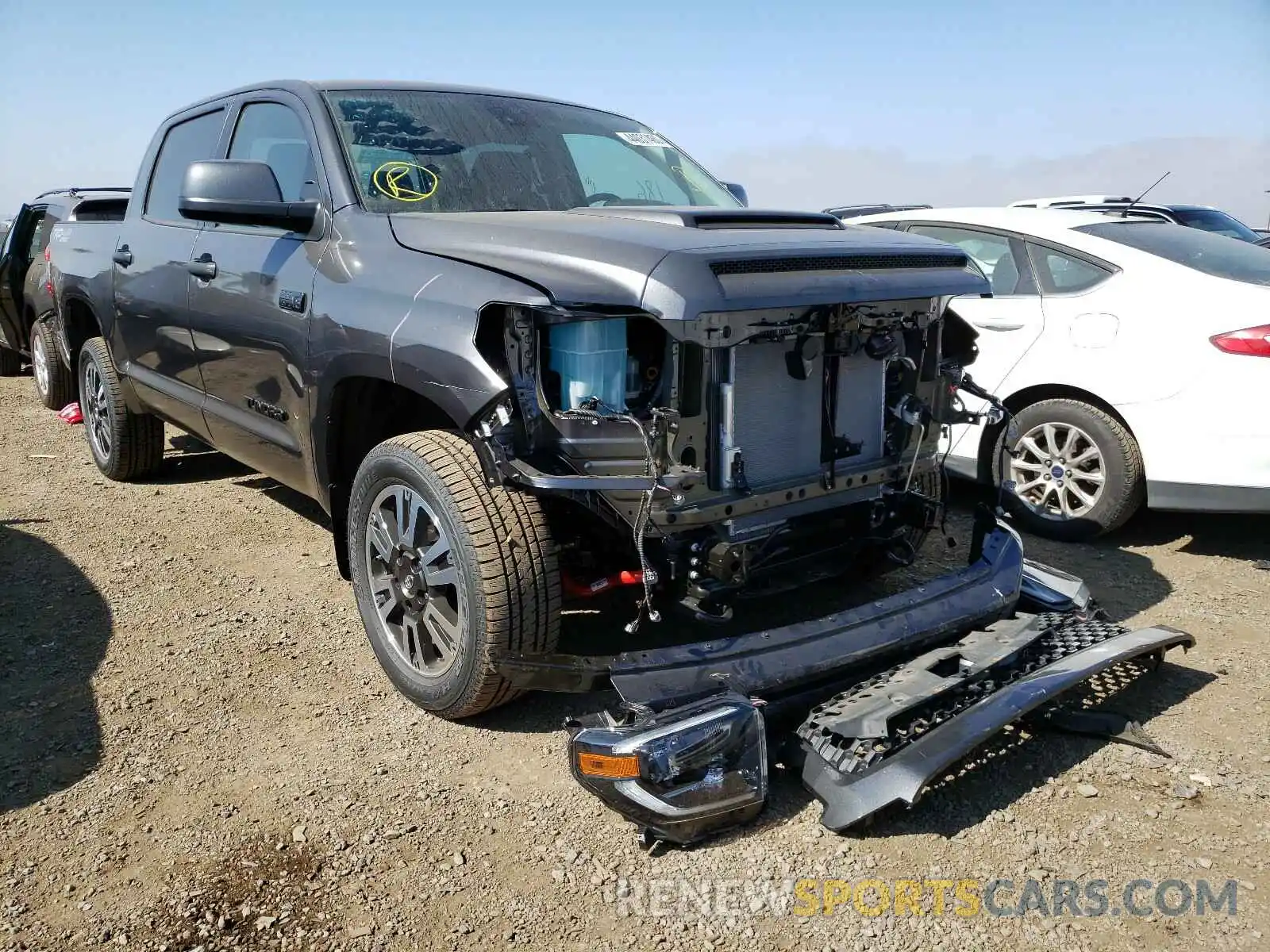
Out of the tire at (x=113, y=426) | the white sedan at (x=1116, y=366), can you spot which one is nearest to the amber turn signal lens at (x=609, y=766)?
the white sedan at (x=1116, y=366)

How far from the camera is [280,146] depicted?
3.93m

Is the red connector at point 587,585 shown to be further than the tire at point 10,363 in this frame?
No

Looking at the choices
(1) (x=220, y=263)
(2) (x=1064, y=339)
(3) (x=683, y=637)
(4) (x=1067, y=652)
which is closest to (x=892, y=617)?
(4) (x=1067, y=652)

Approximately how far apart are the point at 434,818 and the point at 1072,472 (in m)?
3.54

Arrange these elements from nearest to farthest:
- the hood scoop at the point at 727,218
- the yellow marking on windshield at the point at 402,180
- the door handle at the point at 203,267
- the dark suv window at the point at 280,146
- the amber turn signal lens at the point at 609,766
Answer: the amber turn signal lens at the point at 609,766 → the hood scoop at the point at 727,218 → the yellow marking on windshield at the point at 402,180 → the dark suv window at the point at 280,146 → the door handle at the point at 203,267

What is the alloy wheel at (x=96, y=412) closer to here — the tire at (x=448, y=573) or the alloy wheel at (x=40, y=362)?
the alloy wheel at (x=40, y=362)

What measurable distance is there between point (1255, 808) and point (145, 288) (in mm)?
4908

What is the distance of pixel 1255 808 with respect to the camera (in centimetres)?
278

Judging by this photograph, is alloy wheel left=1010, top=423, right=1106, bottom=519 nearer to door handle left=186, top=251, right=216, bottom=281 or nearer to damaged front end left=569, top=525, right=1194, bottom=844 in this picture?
damaged front end left=569, top=525, right=1194, bottom=844

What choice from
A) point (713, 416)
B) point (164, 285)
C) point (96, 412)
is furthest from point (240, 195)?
point (96, 412)

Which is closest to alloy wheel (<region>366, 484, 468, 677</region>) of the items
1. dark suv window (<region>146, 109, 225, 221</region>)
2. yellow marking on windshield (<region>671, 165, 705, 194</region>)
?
yellow marking on windshield (<region>671, 165, 705, 194</region>)

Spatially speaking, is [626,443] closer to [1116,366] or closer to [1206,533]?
Result: [1116,366]

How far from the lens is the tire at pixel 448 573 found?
2.84 meters

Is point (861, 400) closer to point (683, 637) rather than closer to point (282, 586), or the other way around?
point (683, 637)
